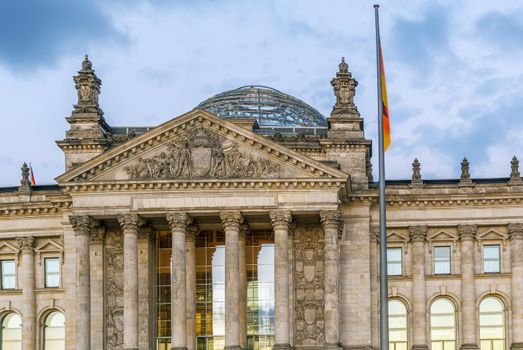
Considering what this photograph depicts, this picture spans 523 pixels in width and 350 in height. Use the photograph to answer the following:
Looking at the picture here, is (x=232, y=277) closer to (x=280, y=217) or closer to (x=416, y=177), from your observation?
(x=280, y=217)

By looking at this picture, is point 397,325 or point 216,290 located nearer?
point 216,290

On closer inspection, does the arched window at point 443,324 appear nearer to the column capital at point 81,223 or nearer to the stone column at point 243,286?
the stone column at point 243,286

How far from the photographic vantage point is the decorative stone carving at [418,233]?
7250 centimetres

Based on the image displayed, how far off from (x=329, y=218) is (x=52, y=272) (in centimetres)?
1958

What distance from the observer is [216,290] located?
71.4 m

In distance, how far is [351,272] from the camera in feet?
232

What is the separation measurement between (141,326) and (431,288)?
60.9ft

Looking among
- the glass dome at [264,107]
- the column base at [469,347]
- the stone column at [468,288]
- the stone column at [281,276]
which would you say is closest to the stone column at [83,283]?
the stone column at [281,276]

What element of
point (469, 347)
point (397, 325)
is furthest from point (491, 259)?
point (397, 325)

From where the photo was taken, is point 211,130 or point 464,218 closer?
point 211,130

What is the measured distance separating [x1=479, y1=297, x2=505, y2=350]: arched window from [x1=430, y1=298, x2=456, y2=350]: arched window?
1.76 meters

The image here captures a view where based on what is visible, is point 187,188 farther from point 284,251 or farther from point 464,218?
point 464,218

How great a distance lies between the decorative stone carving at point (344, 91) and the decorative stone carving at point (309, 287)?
8.08m

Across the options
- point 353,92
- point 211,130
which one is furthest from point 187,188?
point 353,92
